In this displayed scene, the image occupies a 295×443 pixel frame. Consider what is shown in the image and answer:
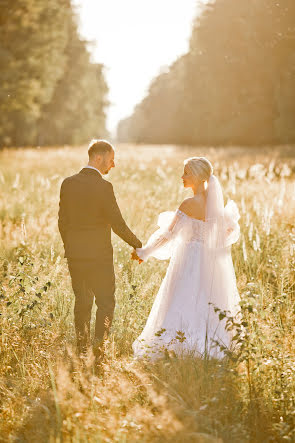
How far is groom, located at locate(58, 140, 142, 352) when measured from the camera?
3891mm

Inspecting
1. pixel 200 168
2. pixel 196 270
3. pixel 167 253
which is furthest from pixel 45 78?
pixel 196 270

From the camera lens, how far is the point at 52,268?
511 cm

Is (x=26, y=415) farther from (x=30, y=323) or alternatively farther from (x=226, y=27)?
(x=226, y=27)

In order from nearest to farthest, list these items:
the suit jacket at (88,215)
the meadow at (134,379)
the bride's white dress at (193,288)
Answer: the meadow at (134,379) → the suit jacket at (88,215) → the bride's white dress at (193,288)

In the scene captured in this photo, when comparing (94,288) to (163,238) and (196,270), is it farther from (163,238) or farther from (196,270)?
(196,270)

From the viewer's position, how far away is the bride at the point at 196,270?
4141 mm

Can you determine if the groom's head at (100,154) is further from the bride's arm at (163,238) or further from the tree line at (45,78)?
the tree line at (45,78)

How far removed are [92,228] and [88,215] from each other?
119 mm

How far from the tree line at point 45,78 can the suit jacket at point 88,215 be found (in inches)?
737

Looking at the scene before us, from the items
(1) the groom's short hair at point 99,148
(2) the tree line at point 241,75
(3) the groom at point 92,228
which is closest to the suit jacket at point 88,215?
(3) the groom at point 92,228

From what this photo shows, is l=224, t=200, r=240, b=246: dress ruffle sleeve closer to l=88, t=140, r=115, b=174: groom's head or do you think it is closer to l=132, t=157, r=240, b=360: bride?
l=132, t=157, r=240, b=360: bride

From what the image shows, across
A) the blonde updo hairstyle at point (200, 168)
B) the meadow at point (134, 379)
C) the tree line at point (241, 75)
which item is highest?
the tree line at point (241, 75)

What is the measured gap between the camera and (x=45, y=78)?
29344 millimetres

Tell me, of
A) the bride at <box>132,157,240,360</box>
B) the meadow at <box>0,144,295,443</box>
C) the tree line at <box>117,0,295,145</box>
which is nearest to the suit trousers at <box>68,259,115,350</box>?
the meadow at <box>0,144,295,443</box>
